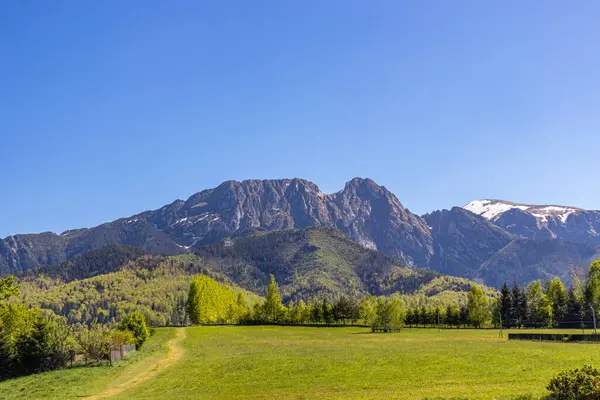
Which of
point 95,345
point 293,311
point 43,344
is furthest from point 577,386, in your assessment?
point 293,311

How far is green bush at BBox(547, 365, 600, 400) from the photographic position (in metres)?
22.1

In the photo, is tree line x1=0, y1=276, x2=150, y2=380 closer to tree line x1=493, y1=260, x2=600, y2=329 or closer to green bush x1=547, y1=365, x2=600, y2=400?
green bush x1=547, y1=365, x2=600, y2=400

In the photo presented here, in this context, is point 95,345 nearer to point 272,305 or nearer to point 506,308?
point 272,305

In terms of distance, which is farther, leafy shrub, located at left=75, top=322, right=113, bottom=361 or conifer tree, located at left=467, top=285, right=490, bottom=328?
conifer tree, located at left=467, top=285, right=490, bottom=328

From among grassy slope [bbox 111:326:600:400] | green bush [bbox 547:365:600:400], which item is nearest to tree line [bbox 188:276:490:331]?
grassy slope [bbox 111:326:600:400]

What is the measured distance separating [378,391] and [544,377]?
1388 centimetres

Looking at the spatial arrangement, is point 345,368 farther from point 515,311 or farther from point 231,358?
point 515,311

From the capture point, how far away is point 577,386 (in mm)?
23078

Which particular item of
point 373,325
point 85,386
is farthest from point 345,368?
point 373,325

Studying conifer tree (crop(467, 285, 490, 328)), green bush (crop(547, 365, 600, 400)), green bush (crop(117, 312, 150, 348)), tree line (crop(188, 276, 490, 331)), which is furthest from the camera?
tree line (crop(188, 276, 490, 331))

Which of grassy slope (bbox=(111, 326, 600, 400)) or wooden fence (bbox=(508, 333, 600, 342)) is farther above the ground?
grassy slope (bbox=(111, 326, 600, 400))

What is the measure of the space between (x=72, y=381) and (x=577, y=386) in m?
49.6

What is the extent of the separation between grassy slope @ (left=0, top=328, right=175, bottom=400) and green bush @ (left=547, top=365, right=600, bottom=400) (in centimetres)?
3953

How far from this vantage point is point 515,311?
5645 inches
